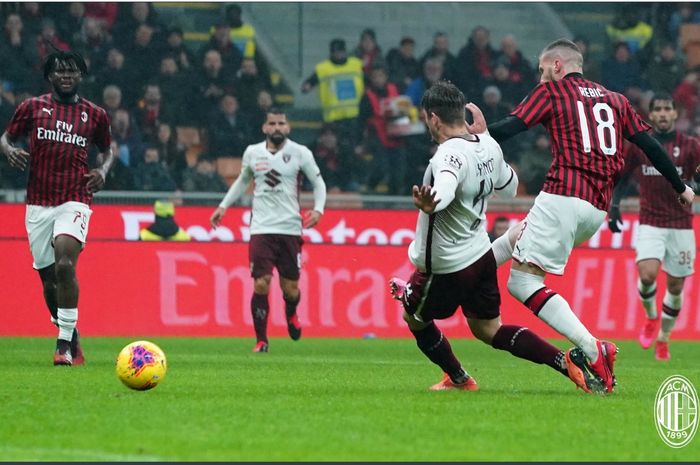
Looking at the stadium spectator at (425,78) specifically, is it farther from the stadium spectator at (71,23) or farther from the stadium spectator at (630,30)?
the stadium spectator at (71,23)

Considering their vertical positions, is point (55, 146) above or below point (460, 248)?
above

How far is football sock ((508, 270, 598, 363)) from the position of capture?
334 inches

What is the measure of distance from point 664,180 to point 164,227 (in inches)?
274

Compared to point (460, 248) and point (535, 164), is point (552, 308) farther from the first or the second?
point (535, 164)

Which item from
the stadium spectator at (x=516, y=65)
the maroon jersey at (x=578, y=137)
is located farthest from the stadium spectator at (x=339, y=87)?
the maroon jersey at (x=578, y=137)

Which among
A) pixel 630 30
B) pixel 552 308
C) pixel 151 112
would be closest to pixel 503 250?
pixel 552 308

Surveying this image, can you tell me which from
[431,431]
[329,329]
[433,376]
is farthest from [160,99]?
[431,431]

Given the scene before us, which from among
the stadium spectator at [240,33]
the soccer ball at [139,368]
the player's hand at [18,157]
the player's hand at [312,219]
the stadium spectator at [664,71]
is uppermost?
the stadium spectator at [240,33]

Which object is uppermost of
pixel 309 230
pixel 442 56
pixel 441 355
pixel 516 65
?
pixel 442 56

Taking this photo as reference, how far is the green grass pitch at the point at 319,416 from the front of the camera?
6.17 metres

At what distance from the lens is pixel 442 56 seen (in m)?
22.1

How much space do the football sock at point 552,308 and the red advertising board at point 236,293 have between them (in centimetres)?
876

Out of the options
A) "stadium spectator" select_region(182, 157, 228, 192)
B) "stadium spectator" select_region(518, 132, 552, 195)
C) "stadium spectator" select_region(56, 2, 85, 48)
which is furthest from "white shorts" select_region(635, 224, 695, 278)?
"stadium spectator" select_region(56, 2, 85, 48)

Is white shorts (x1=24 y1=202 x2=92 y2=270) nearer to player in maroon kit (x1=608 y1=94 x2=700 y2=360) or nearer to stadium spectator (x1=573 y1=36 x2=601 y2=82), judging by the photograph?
player in maroon kit (x1=608 y1=94 x2=700 y2=360)
